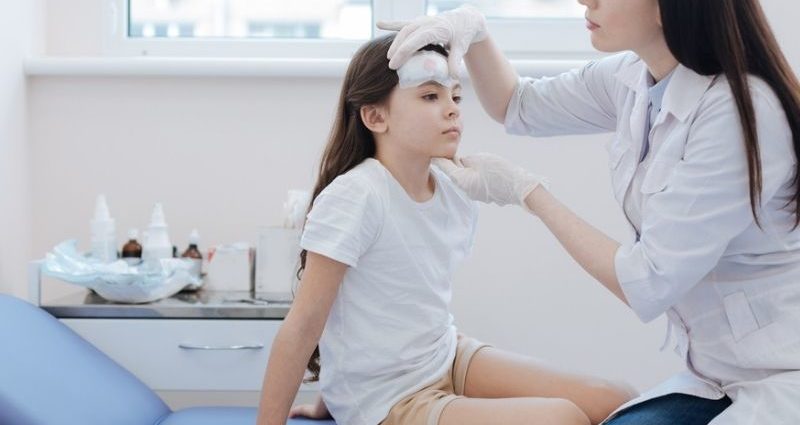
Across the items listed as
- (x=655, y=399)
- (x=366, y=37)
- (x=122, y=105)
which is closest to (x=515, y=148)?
(x=366, y=37)

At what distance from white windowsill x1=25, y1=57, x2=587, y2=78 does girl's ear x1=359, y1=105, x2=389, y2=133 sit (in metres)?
0.78

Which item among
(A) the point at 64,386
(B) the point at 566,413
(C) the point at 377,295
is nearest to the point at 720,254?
(B) the point at 566,413

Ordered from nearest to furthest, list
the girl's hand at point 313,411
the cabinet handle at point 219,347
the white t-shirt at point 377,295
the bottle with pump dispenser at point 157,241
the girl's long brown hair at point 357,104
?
the white t-shirt at point 377,295 < the girl's long brown hair at point 357,104 < the girl's hand at point 313,411 < the cabinet handle at point 219,347 < the bottle with pump dispenser at point 157,241

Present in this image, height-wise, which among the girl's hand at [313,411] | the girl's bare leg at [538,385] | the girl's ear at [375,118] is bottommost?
the girl's hand at [313,411]

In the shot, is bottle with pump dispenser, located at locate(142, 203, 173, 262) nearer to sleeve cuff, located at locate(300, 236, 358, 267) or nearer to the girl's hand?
the girl's hand

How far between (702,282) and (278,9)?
5.37 feet

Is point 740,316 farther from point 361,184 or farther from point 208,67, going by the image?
point 208,67

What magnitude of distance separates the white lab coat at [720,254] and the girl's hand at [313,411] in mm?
623

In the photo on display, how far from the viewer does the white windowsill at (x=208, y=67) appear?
8.04ft

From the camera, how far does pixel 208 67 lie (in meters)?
2.46

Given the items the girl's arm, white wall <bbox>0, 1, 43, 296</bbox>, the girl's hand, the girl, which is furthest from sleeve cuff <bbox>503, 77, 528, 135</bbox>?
white wall <bbox>0, 1, 43, 296</bbox>

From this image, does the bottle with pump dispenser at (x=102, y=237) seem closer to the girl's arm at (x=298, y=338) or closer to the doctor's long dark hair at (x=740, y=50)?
the girl's arm at (x=298, y=338)

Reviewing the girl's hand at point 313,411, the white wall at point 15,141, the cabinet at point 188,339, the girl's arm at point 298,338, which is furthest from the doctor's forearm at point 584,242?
the white wall at point 15,141

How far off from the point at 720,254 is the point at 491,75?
62 centimetres
